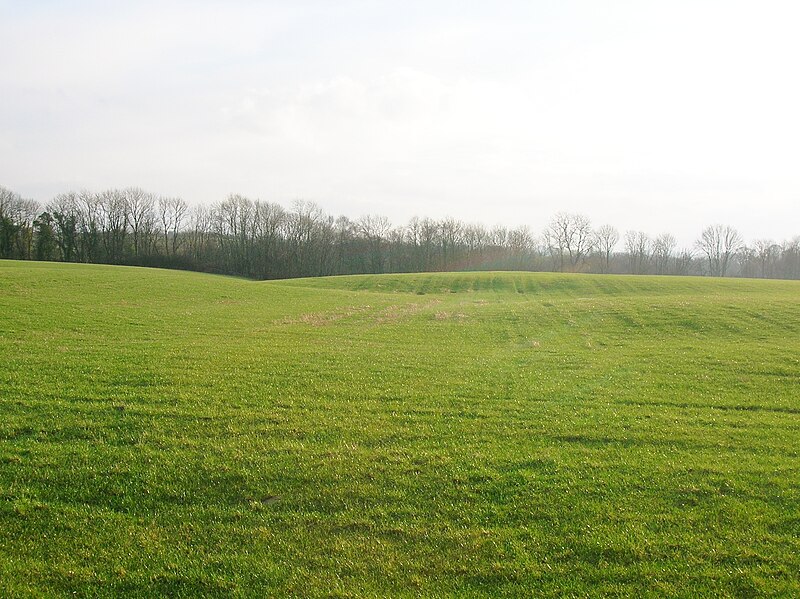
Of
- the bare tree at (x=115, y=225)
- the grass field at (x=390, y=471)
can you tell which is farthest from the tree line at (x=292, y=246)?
the grass field at (x=390, y=471)

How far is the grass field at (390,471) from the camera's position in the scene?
6023mm

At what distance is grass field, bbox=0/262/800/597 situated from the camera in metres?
6.02

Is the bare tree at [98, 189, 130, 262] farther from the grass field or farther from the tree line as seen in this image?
the grass field

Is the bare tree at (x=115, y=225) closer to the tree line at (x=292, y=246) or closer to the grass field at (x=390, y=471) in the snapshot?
the tree line at (x=292, y=246)

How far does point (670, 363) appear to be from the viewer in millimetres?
17594

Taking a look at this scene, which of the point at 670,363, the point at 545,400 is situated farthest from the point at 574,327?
the point at 545,400

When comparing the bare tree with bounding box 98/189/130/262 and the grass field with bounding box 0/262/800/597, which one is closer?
the grass field with bounding box 0/262/800/597

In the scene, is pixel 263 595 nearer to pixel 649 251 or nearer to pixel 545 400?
pixel 545 400

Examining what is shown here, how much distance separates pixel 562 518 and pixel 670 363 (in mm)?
12884

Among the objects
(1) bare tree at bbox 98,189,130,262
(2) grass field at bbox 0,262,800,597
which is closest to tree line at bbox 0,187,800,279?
(1) bare tree at bbox 98,189,130,262

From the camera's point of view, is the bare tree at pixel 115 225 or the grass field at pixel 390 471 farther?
the bare tree at pixel 115 225

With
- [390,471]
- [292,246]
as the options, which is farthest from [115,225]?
[390,471]

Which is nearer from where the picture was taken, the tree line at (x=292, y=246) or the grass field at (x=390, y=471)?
the grass field at (x=390, y=471)

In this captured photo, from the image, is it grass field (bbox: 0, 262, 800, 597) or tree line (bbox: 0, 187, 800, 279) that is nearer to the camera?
grass field (bbox: 0, 262, 800, 597)
